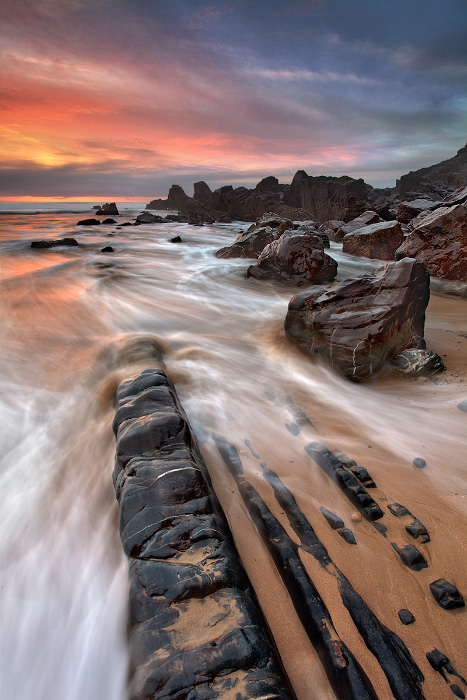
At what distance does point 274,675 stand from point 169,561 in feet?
2.06

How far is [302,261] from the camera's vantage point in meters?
8.73

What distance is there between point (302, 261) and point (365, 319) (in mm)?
4838

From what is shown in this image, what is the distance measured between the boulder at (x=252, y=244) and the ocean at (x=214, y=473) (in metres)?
6.75

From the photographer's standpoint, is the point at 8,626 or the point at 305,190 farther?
the point at 305,190

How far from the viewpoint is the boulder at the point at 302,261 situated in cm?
873

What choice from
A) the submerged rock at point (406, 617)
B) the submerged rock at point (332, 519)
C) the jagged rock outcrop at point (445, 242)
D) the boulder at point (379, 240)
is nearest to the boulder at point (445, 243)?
the jagged rock outcrop at point (445, 242)

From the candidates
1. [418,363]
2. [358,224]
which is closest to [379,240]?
[358,224]

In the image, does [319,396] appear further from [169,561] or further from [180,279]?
[180,279]

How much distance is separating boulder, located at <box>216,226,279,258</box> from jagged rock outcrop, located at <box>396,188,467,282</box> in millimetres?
4945

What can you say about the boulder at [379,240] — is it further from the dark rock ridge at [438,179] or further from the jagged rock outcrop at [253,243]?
the dark rock ridge at [438,179]

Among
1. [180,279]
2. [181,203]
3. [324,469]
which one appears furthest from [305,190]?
[324,469]

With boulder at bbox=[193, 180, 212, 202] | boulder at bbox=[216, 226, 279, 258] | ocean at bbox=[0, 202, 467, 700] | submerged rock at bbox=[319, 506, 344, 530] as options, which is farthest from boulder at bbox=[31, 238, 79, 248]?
boulder at bbox=[193, 180, 212, 202]

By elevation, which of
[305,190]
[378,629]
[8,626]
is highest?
[305,190]

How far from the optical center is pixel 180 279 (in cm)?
1003
